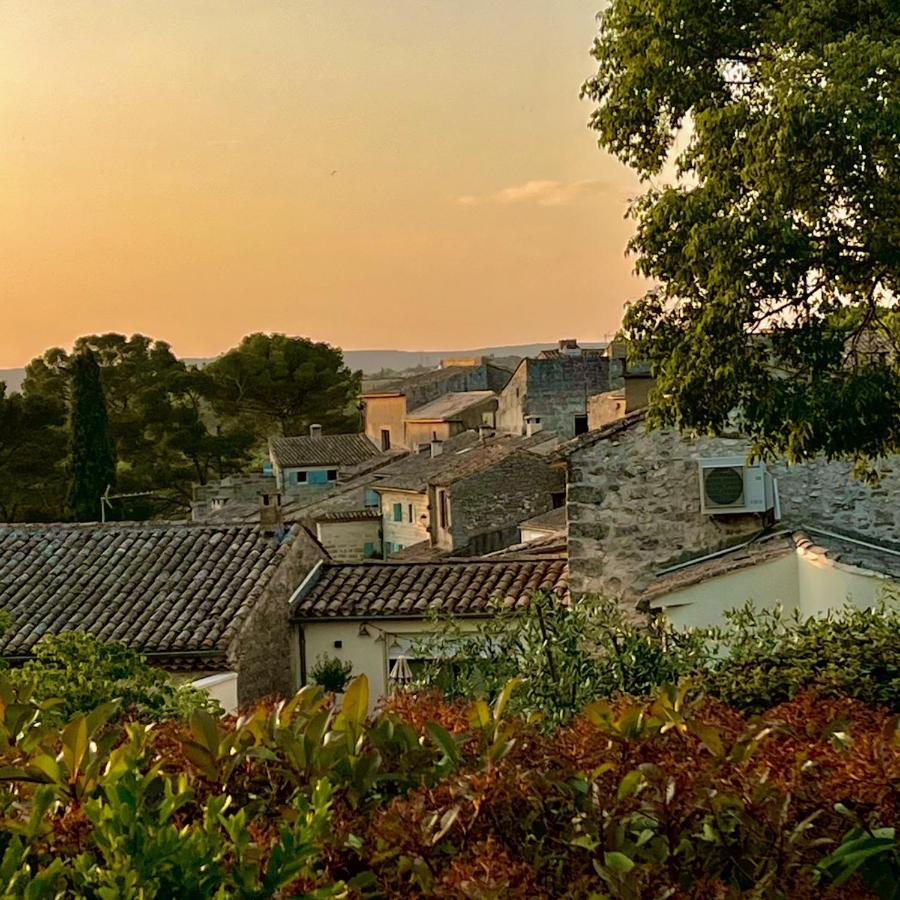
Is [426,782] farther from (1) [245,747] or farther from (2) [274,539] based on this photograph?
(2) [274,539]

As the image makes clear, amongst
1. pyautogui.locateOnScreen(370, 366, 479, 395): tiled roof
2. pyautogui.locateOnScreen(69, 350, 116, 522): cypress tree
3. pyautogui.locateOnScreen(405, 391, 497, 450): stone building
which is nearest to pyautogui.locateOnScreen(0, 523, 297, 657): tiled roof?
pyautogui.locateOnScreen(69, 350, 116, 522): cypress tree

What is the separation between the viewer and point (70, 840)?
281 centimetres

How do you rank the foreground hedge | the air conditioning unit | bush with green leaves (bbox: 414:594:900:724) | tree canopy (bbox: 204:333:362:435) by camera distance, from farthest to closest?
tree canopy (bbox: 204:333:362:435)
the air conditioning unit
bush with green leaves (bbox: 414:594:900:724)
the foreground hedge

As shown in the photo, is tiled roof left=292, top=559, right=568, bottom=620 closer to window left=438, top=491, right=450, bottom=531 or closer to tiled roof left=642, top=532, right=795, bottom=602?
tiled roof left=642, top=532, right=795, bottom=602

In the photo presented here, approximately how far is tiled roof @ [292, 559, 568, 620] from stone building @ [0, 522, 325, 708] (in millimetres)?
430

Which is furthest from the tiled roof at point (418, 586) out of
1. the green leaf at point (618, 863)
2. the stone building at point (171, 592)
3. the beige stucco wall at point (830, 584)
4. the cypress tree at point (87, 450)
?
the cypress tree at point (87, 450)

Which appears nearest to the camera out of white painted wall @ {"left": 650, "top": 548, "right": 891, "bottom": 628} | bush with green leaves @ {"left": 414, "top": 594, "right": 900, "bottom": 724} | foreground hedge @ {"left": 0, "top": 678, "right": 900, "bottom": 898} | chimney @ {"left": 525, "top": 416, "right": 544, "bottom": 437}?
foreground hedge @ {"left": 0, "top": 678, "right": 900, "bottom": 898}

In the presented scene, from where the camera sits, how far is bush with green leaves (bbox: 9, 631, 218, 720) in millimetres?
7297

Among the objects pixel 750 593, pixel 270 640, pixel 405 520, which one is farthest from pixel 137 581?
pixel 405 520

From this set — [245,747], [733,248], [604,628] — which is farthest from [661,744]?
[733,248]

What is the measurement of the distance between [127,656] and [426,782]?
5759 mm

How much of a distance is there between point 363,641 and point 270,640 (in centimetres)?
134

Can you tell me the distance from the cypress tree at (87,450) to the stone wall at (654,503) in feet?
104

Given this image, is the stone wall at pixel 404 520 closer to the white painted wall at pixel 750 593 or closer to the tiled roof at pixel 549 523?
the tiled roof at pixel 549 523
